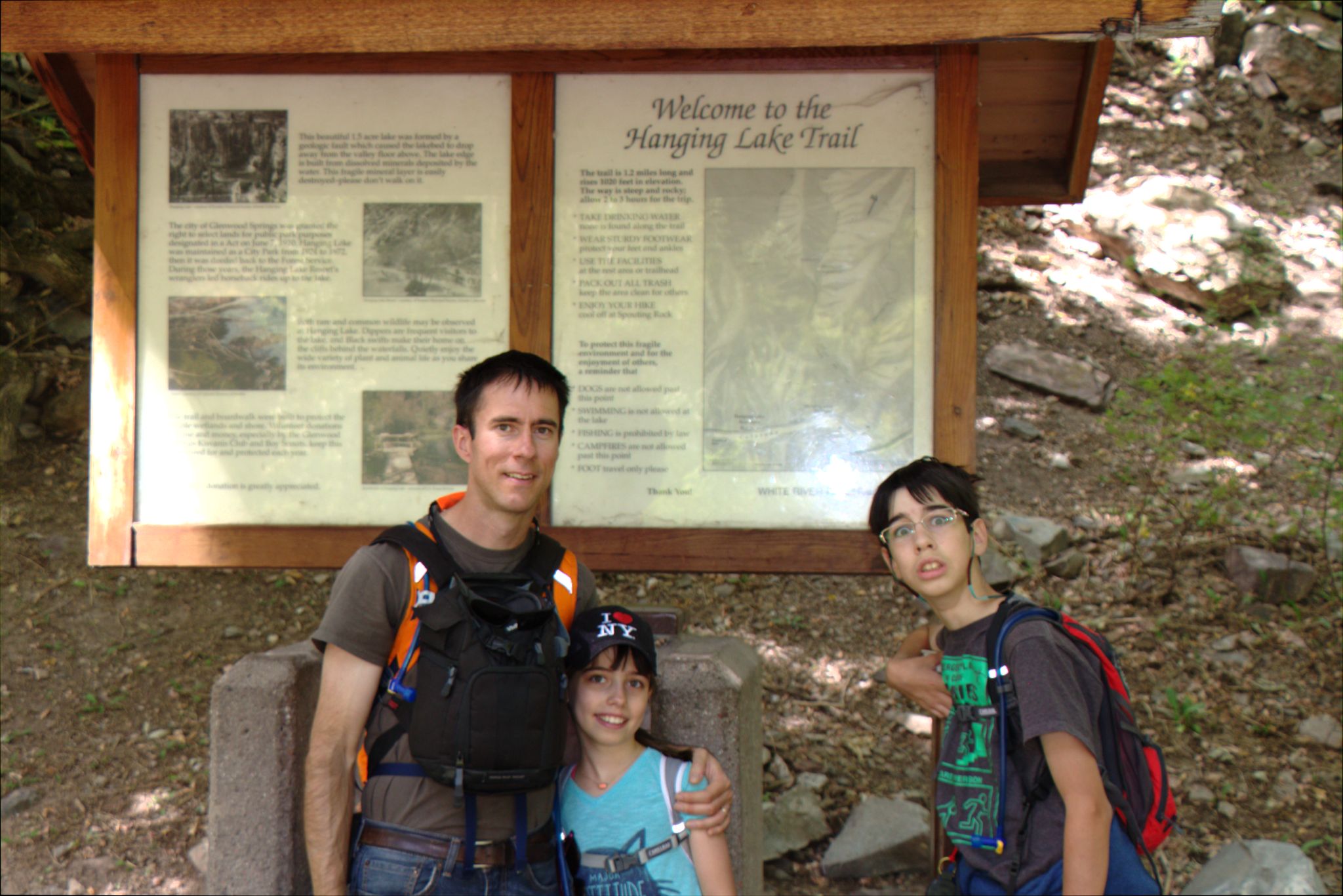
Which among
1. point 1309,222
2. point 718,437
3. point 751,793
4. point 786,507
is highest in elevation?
point 1309,222

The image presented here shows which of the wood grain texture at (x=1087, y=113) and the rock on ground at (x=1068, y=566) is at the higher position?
the wood grain texture at (x=1087, y=113)

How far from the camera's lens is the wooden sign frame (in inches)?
136

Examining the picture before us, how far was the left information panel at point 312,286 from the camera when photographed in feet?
11.7

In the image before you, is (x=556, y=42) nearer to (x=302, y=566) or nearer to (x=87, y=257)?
(x=302, y=566)

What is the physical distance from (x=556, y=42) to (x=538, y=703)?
81.5 inches

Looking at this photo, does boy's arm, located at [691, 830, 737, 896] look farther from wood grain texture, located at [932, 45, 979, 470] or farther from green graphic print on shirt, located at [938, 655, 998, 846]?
wood grain texture, located at [932, 45, 979, 470]

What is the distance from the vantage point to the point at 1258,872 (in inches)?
158

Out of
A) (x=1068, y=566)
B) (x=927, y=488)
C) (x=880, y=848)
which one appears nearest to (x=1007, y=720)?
(x=927, y=488)

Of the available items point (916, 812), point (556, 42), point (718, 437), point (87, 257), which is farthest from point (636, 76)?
point (87, 257)

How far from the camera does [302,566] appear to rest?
355cm

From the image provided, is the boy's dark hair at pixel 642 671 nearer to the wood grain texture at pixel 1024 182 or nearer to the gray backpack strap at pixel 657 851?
the gray backpack strap at pixel 657 851

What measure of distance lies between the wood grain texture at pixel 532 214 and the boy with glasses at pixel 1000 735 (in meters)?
1.40

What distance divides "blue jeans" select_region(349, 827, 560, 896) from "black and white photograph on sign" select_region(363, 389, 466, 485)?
55.7 inches

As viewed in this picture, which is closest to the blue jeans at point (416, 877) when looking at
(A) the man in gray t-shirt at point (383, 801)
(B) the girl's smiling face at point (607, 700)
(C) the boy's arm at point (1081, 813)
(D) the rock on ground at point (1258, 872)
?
(A) the man in gray t-shirt at point (383, 801)
